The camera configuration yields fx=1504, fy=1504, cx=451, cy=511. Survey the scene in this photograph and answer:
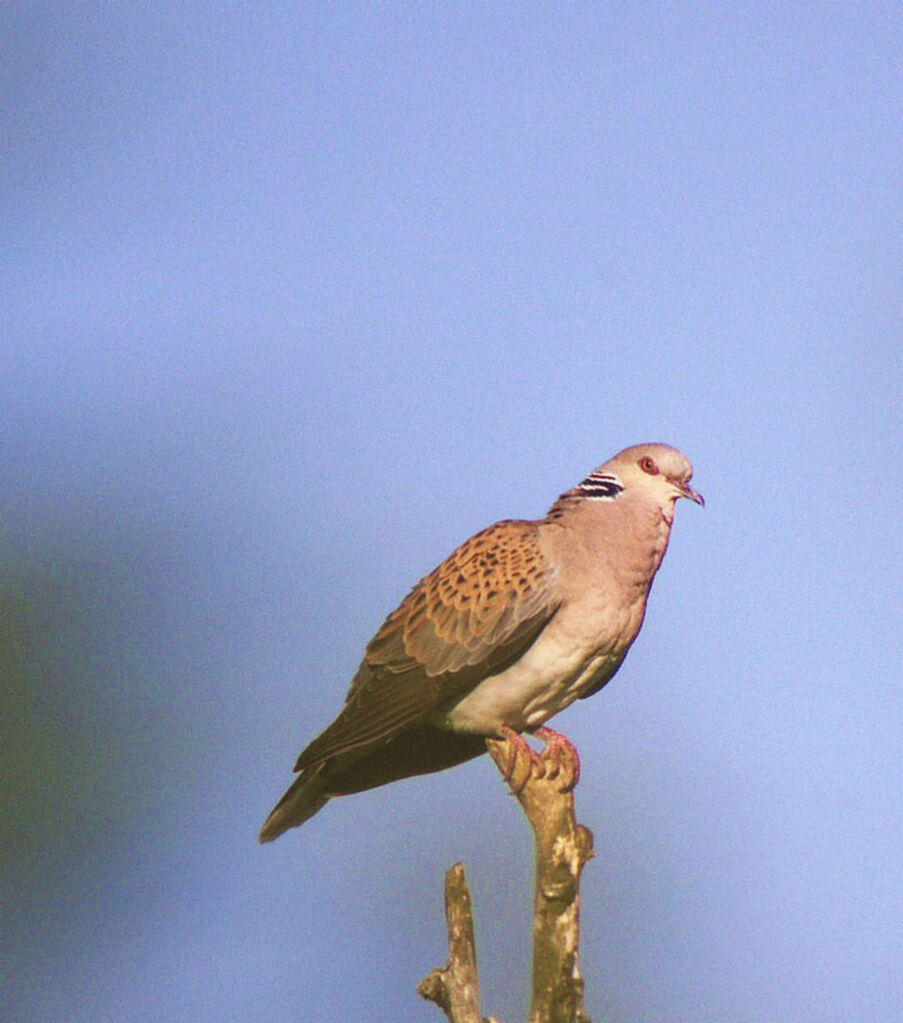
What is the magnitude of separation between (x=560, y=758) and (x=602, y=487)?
1.00m

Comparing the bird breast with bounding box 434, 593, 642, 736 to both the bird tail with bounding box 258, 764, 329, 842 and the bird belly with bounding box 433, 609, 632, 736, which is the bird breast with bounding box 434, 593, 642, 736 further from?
the bird tail with bounding box 258, 764, 329, 842

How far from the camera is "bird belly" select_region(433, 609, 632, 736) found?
16.9ft

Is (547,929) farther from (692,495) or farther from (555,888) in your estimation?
(692,495)

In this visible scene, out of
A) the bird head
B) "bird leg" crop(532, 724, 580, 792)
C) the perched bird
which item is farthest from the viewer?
the bird head

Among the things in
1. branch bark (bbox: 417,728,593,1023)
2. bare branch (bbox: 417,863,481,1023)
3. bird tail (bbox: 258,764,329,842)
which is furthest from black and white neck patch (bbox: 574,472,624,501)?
bare branch (bbox: 417,863,481,1023)

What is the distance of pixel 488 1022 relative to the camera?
421 centimetres

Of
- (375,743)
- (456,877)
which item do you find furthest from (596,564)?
(456,877)

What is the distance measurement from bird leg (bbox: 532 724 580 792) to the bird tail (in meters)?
0.79

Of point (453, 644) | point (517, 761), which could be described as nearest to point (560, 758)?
point (517, 761)

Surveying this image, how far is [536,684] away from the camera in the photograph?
Answer: 5188 millimetres

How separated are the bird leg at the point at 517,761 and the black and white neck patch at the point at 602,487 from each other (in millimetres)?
897

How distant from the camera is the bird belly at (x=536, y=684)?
5.16m

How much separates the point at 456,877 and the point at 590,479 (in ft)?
5.94

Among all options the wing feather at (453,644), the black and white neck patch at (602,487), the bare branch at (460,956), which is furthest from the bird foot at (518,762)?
the black and white neck patch at (602,487)
